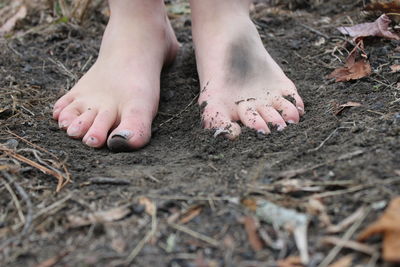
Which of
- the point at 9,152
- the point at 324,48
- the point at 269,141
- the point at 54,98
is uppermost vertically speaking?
the point at 9,152

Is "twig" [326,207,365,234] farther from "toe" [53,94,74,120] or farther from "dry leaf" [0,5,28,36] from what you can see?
"dry leaf" [0,5,28,36]

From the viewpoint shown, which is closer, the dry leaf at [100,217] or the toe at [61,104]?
the dry leaf at [100,217]

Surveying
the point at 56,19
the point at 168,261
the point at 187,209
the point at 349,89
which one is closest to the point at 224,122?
the point at 349,89

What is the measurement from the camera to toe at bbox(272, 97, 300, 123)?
1.41 meters

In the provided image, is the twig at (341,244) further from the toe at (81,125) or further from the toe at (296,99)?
the toe at (81,125)

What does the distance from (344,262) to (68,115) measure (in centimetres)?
103

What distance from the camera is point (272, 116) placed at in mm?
1403

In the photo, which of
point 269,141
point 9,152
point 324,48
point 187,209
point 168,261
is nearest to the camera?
point 168,261

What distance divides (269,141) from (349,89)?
0.38 meters

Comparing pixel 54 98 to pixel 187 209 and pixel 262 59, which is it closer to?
pixel 262 59

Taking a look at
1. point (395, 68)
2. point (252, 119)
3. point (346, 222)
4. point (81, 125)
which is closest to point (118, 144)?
point (81, 125)

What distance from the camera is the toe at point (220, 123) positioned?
1.34m

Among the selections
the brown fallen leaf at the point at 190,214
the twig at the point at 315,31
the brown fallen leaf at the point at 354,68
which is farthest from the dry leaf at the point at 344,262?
the twig at the point at 315,31

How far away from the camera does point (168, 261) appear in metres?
0.78
